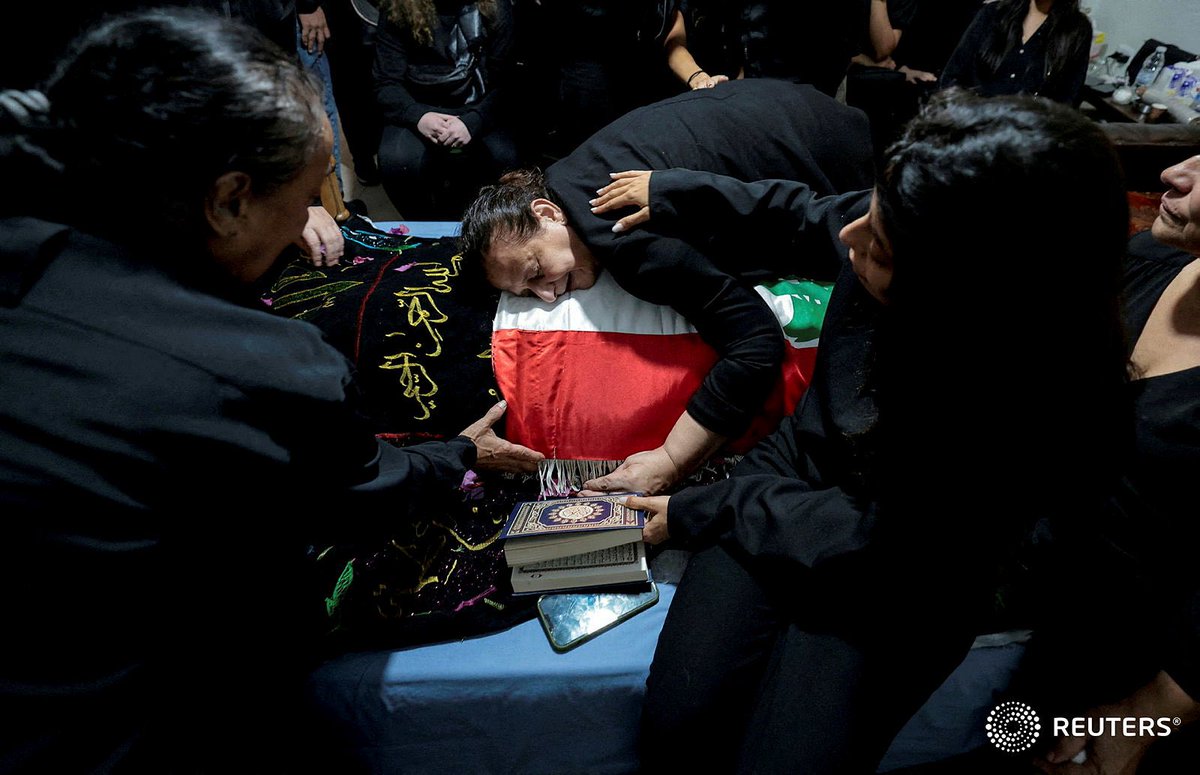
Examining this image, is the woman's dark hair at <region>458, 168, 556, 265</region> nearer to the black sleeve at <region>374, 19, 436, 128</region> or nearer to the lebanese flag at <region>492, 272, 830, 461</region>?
the lebanese flag at <region>492, 272, 830, 461</region>

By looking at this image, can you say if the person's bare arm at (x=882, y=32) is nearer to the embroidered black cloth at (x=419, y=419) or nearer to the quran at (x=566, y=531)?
the embroidered black cloth at (x=419, y=419)

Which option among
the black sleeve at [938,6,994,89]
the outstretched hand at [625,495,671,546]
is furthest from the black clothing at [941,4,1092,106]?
the outstretched hand at [625,495,671,546]

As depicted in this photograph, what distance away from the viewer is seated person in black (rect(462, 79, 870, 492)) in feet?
4.72

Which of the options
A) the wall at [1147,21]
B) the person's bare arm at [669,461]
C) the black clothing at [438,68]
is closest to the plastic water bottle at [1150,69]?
the wall at [1147,21]

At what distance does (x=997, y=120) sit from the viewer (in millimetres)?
868

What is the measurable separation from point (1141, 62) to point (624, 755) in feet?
12.6

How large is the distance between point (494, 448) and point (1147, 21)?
4055 mm

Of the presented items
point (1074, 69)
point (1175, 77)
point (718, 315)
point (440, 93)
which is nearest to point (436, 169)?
point (440, 93)

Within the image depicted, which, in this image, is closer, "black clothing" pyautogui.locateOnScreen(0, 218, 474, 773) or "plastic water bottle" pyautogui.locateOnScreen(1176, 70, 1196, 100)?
"black clothing" pyautogui.locateOnScreen(0, 218, 474, 773)

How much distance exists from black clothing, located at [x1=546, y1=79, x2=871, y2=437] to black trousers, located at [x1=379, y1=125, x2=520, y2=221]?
1.41m

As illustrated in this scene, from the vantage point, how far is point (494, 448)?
153 centimetres

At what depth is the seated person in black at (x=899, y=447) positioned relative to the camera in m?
0.88

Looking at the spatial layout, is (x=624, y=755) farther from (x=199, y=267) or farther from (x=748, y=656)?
(x=199, y=267)

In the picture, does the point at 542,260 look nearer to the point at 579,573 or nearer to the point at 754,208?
the point at 754,208
